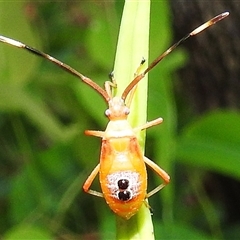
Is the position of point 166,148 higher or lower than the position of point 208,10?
lower

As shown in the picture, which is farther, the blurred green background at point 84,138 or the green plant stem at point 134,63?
the blurred green background at point 84,138

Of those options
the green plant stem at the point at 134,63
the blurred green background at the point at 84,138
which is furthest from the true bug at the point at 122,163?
the blurred green background at the point at 84,138

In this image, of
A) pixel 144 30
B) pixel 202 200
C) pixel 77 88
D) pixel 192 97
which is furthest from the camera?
pixel 192 97

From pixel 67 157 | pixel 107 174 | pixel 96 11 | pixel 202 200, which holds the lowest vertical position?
pixel 202 200

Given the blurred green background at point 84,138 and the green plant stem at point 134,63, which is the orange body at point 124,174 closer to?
the green plant stem at point 134,63

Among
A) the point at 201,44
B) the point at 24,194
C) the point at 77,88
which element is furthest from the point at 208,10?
the point at 24,194

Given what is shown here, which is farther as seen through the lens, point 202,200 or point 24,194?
point 202,200

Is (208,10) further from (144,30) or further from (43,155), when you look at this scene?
(144,30)

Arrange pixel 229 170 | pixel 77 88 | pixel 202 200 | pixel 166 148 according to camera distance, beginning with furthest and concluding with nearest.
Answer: pixel 202 200 < pixel 77 88 < pixel 166 148 < pixel 229 170

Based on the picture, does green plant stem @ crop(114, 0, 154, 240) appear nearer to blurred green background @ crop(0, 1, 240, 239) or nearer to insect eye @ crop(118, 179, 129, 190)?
insect eye @ crop(118, 179, 129, 190)
